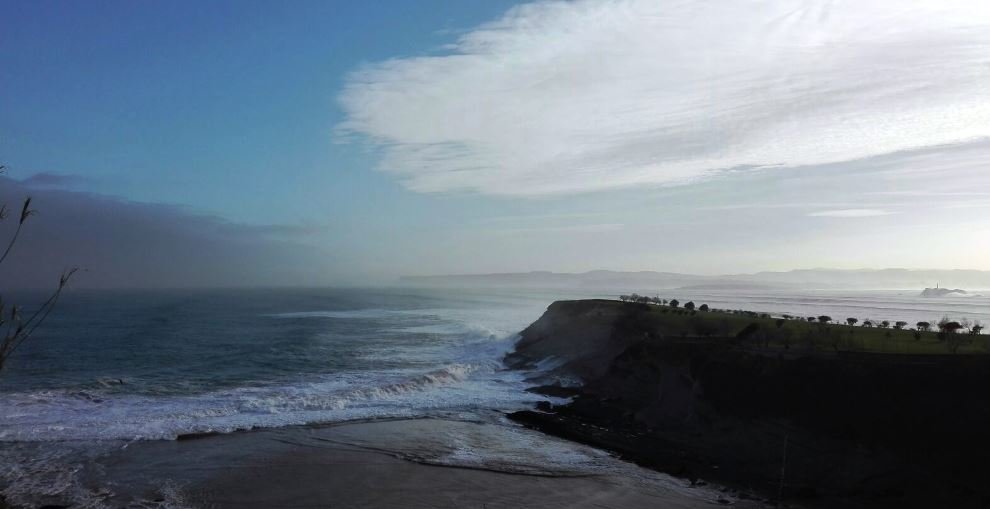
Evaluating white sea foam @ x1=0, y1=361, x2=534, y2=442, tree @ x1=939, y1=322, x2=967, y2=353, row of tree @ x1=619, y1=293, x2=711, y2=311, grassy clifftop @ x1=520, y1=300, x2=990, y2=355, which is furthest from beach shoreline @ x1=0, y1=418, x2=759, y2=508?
row of tree @ x1=619, y1=293, x2=711, y2=311

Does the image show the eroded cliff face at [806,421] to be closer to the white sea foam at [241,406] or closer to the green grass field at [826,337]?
the green grass field at [826,337]

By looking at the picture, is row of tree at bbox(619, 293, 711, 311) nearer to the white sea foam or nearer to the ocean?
the ocean

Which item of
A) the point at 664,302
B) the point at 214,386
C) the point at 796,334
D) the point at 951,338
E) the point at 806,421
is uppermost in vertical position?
the point at 664,302

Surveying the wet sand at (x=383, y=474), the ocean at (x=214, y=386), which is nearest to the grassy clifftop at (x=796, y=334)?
the ocean at (x=214, y=386)

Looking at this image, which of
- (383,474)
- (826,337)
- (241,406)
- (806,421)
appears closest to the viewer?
(383,474)

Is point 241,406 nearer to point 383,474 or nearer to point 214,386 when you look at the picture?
point 214,386

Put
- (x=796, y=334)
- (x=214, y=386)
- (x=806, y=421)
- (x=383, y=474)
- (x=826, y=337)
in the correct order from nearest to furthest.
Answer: (x=383, y=474) < (x=806, y=421) < (x=826, y=337) < (x=796, y=334) < (x=214, y=386)

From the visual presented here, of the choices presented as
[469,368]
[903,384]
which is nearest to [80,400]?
[469,368]

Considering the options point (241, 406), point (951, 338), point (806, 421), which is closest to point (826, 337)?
point (951, 338)
